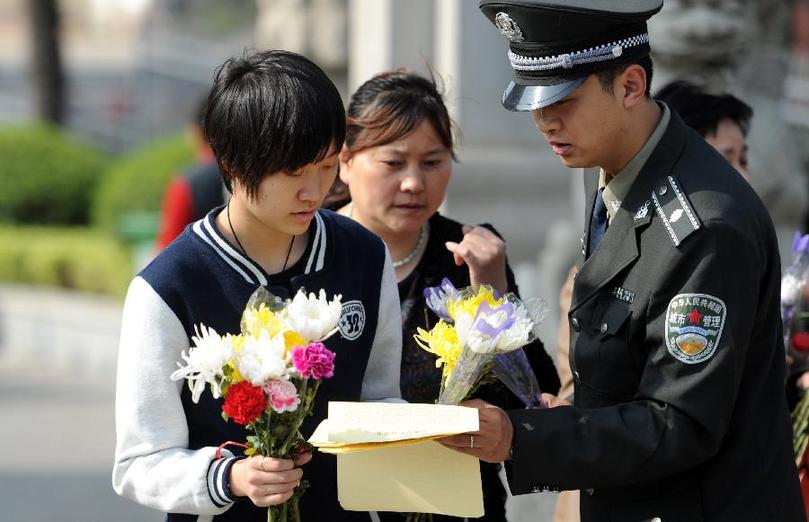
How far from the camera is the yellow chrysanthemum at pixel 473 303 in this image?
2.54 metres

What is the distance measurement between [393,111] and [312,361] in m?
1.07

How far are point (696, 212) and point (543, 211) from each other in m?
4.07

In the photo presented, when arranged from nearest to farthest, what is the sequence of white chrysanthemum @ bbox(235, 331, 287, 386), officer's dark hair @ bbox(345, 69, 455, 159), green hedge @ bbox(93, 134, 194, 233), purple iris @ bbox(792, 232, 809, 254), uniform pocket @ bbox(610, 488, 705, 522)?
white chrysanthemum @ bbox(235, 331, 287, 386) < uniform pocket @ bbox(610, 488, 705, 522) < officer's dark hair @ bbox(345, 69, 455, 159) < purple iris @ bbox(792, 232, 809, 254) < green hedge @ bbox(93, 134, 194, 233)

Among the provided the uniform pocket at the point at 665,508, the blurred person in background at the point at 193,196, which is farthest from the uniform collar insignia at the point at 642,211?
the blurred person in background at the point at 193,196

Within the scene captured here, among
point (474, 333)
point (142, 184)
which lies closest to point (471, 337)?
point (474, 333)

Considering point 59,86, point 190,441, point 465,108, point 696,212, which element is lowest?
point 190,441

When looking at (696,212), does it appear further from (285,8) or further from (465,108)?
(285,8)

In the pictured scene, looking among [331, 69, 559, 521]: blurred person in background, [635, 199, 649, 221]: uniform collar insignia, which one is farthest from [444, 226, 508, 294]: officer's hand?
[635, 199, 649, 221]: uniform collar insignia

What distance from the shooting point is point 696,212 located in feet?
7.99

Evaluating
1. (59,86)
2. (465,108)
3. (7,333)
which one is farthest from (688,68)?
(59,86)

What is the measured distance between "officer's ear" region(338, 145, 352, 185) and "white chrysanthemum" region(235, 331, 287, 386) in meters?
1.08

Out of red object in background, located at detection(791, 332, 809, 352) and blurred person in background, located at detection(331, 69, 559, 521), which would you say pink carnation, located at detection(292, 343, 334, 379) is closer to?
blurred person in background, located at detection(331, 69, 559, 521)

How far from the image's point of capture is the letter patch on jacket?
2.69m

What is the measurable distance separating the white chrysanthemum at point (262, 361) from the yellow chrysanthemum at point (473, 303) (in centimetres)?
38
